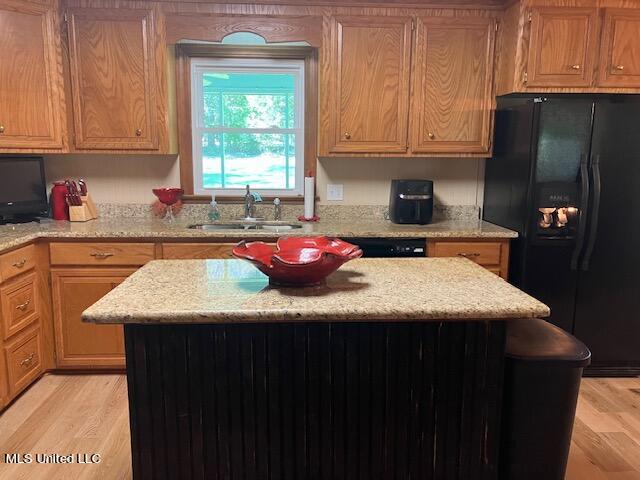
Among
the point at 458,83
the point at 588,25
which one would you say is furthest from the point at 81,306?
the point at 588,25

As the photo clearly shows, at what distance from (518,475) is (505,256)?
5.00 ft

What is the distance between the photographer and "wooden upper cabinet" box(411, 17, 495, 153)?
3072mm

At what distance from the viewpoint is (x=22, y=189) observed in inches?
125

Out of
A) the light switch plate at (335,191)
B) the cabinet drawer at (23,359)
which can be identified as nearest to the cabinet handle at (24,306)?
the cabinet drawer at (23,359)

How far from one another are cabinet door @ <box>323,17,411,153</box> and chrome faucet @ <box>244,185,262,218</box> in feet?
2.13

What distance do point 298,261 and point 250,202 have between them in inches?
73.3

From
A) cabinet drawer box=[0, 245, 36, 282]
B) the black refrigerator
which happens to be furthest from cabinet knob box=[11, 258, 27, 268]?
the black refrigerator

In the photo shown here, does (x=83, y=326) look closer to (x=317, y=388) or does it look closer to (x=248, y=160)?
(x=248, y=160)

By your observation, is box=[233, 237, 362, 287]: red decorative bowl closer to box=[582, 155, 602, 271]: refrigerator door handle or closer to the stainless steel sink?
the stainless steel sink

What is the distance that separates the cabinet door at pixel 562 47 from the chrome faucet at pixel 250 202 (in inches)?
71.8

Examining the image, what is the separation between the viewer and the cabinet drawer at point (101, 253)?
2.87 meters

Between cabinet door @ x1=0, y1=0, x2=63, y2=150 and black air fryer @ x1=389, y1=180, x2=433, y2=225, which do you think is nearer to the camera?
cabinet door @ x1=0, y1=0, x2=63, y2=150

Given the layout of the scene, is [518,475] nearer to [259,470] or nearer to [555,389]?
[555,389]

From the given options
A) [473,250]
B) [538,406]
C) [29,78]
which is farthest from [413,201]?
[29,78]
